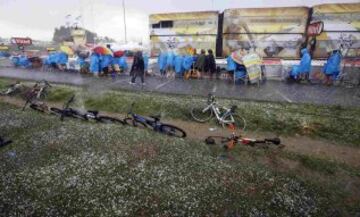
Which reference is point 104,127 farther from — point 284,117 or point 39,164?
point 284,117

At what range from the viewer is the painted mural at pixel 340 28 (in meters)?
22.1

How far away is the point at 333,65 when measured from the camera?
64.1 feet

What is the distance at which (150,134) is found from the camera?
439 inches

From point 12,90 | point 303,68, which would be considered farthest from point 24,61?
point 303,68

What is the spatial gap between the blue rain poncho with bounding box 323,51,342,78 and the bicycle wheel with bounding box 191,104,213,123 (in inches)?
464

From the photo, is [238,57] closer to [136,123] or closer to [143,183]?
[136,123]

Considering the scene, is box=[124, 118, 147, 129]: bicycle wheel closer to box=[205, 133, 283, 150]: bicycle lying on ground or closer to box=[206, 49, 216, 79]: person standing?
box=[205, 133, 283, 150]: bicycle lying on ground

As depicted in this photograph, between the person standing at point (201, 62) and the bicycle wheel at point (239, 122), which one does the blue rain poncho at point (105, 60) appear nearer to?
the person standing at point (201, 62)

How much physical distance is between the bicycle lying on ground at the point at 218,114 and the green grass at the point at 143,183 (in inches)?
96.2

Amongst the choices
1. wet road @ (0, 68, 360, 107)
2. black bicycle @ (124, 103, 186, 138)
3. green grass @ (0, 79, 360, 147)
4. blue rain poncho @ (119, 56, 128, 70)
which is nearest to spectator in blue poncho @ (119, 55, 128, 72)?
blue rain poncho @ (119, 56, 128, 70)

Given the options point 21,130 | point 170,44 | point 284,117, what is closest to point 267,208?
point 284,117

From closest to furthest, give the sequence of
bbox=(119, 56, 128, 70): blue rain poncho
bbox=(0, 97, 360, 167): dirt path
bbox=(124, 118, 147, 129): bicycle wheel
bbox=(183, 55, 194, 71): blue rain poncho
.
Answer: bbox=(0, 97, 360, 167): dirt path → bbox=(124, 118, 147, 129): bicycle wheel → bbox=(183, 55, 194, 71): blue rain poncho → bbox=(119, 56, 128, 70): blue rain poncho

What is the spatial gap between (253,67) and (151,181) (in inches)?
572

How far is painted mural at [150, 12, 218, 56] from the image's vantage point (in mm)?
26236
